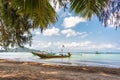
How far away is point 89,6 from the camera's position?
4.91 meters

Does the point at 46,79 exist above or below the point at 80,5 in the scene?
below

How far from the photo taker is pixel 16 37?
21000 mm

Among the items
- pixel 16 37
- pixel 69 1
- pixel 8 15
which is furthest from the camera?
pixel 16 37

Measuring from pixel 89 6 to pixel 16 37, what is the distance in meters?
16.6

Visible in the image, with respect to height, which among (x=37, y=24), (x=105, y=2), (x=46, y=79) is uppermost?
(x=105, y=2)

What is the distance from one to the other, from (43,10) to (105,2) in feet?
3.96

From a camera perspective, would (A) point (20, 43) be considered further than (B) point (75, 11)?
Yes

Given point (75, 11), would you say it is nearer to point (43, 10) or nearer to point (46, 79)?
point (43, 10)

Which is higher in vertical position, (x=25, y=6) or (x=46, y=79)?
(x=25, y=6)

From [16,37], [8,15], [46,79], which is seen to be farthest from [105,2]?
[16,37]

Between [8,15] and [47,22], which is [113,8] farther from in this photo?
[8,15]

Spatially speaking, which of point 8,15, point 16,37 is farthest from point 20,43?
point 8,15

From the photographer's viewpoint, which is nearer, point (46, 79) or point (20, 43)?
point (46, 79)

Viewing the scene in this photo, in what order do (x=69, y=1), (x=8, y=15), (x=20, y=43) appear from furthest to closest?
(x=20, y=43) < (x=8, y=15) < (x=69, y=1)
